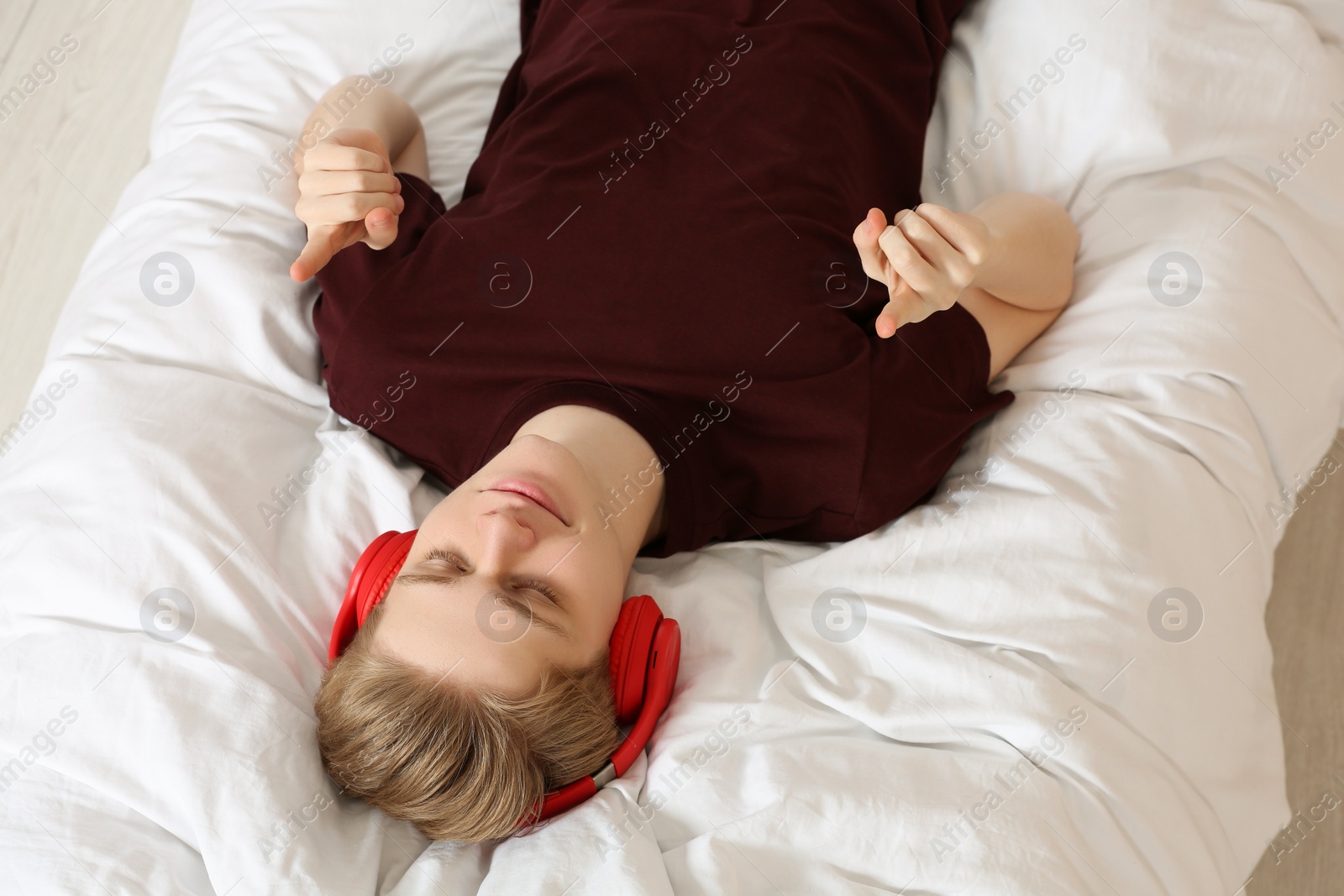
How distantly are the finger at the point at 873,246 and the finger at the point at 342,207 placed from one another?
1.63 ft

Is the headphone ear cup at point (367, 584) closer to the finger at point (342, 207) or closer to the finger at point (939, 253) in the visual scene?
the finger at point (342, 207)

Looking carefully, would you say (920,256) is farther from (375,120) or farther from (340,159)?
(375,120)

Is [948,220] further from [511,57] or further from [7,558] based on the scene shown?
[7,558]

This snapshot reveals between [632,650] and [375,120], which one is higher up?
[375,120]

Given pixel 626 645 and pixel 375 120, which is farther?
pixel 375 120

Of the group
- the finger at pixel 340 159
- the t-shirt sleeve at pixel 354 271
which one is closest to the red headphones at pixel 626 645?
the t-shirt sleeve at pixel 354 271

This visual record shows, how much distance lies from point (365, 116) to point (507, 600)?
0.69m

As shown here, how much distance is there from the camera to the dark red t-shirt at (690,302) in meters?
1.07

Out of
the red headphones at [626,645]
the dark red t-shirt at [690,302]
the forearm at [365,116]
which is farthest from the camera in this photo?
the forearm at [365,116]

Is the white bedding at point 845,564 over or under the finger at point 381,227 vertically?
under

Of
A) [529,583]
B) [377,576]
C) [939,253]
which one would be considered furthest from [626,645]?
[939,253]

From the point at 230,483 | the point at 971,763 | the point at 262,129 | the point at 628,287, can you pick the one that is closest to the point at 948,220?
the point at 628,287

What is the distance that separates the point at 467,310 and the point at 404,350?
0.09m

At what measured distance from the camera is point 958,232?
2.95 feet
